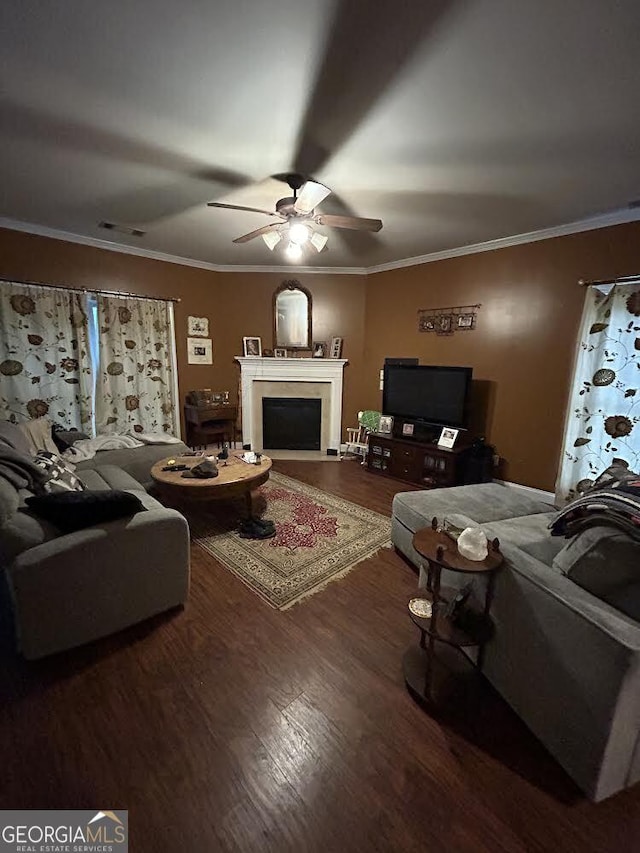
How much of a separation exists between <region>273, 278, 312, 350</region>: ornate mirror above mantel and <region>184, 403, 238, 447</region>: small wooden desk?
3.93 ft

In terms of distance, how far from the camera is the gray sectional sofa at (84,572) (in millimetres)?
1594

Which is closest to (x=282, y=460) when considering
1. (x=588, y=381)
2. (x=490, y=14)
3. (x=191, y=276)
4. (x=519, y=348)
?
(x=191, y=276)

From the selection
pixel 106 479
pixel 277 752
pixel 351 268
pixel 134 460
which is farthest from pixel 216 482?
Result: pixel 351 268

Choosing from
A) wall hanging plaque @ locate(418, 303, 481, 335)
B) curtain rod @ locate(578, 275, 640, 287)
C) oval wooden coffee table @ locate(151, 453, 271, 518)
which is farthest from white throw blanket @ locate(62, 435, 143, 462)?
curtain rod @ locate(578, 275, 640, 287)

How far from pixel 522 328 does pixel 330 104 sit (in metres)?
2.85

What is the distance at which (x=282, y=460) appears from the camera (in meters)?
4.96

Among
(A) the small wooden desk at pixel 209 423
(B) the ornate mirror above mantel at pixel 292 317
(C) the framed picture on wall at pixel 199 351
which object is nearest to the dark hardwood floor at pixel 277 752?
(A) the small wooden desk at pixel 209 423

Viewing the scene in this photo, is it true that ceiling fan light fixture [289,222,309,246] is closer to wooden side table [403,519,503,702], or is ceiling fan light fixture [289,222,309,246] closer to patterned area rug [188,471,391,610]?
wooden side table [403,519,503,702]

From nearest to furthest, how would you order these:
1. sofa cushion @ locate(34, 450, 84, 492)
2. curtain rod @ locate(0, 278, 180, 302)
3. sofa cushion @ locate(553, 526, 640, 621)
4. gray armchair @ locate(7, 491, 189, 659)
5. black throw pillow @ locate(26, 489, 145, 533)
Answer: sofa cushion @ locate(553, 526, 640, 621), gray armchair @ locate(7, 491, 189, 659), black throw pillow @ locate(26, 489, 145, 533), sofa cushion @ locate(34, 450, 84, 492), curtain rod @ locate(0, 278, 180, 302)

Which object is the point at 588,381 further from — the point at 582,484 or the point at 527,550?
the point at 527,550

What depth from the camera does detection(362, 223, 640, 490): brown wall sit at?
125 inches

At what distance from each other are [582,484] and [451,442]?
3.95ft

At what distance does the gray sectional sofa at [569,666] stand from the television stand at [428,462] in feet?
6.94

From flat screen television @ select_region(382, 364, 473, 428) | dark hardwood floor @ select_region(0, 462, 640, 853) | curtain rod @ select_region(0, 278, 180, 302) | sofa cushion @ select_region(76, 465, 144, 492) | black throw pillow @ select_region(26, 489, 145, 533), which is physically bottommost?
dark hardwood floor @ select_region(0, 462, 640, 853)
